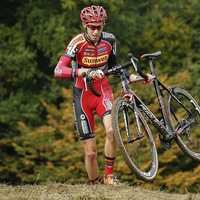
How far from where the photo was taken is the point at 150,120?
21.5 feet

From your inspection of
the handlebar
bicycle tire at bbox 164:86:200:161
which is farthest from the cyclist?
bicycle tire at bbox 164:86:200:161

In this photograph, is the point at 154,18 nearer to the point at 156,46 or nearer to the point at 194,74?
the point at 156,46

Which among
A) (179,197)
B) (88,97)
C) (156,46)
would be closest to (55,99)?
(156,46)

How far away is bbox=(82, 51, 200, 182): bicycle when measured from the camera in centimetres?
593

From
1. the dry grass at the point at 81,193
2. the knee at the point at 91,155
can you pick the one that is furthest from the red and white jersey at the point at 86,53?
the dry grass at the point at 81,193

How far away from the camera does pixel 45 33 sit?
19.2 m

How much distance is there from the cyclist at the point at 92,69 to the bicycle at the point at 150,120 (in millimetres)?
351

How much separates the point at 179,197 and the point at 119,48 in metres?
13.6

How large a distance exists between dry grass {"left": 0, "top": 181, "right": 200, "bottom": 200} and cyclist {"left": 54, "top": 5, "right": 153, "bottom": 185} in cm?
55

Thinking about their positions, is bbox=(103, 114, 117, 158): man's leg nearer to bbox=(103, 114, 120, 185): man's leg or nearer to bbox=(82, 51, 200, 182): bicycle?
bbox=(103, 114, 120, 185): man's leg

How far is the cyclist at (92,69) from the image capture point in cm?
630

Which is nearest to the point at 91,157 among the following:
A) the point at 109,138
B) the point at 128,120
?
the point at 109,138

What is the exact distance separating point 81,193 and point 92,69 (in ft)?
6.47

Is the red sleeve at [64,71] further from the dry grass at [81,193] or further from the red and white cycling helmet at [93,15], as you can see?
the dry grass at [81,193]
